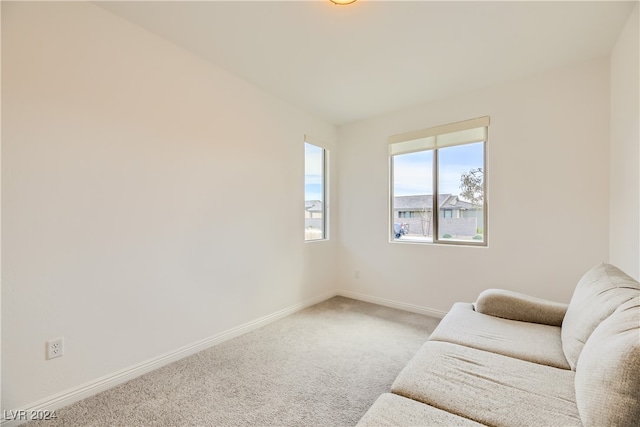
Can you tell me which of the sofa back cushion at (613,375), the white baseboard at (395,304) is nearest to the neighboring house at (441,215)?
the white baseboard at (395,304)

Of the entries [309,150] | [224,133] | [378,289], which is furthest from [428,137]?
[224,133]

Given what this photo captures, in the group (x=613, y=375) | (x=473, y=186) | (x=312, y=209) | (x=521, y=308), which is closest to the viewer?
(x=613, y=375)

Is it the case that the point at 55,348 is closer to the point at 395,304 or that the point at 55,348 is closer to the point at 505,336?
the point at 505,336

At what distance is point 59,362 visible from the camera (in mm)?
1632

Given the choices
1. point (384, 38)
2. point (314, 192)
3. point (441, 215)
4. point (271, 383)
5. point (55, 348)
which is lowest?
point (271, 383)

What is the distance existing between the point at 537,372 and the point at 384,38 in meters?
2.23

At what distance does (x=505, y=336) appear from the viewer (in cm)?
157

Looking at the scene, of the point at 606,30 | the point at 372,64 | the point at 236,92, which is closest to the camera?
the point at 606,30

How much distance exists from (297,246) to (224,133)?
1.52 meters

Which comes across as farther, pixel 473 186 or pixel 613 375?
pixel 473 186

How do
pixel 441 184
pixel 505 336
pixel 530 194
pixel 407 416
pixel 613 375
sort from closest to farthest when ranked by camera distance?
pixel 613 375, pixel 407 416, pixel 505 336, pixel 530 194, pixel 441 184

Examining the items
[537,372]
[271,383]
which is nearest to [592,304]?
[537,372]

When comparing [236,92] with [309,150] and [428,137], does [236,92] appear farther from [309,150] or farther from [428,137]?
[428,137]

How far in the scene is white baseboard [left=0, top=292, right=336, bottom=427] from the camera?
1549 mm
